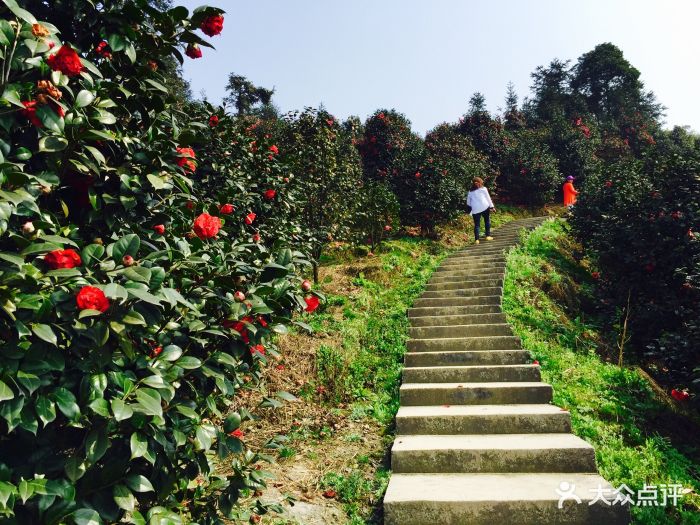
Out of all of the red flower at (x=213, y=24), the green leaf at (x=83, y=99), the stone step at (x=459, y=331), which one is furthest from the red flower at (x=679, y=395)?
the green leaf at (x=83, y=99)

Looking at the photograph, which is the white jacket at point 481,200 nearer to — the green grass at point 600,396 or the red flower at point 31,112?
the green grass at point 600,396

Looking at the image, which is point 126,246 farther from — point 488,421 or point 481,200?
point 481,200

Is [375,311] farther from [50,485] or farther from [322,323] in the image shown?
[50,485]

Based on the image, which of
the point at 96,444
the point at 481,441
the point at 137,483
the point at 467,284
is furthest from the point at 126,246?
the point at 467,284

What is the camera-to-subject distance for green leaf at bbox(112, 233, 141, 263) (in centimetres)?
177

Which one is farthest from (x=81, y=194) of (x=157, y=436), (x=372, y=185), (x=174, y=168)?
(x=372, y=185)

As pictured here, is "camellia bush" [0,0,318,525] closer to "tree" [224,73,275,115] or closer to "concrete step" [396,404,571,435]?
"concrete step" [396,404,571,435]

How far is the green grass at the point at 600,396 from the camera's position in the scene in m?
3.74

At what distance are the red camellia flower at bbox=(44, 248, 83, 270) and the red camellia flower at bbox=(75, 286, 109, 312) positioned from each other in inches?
8.5

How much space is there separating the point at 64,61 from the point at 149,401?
4.75 ft

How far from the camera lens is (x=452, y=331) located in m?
6.74

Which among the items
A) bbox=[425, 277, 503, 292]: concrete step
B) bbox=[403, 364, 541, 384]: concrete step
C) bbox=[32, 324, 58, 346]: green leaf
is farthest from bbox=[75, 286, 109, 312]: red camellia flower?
bbox=[425, 277, 503, 292]: concrete step

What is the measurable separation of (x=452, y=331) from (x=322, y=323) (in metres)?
2.18

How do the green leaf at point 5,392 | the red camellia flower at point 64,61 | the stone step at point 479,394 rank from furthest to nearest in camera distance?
the stone step at point 479,394, the red camellia flower at point 64,61, the green leaf at point 5,392
